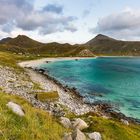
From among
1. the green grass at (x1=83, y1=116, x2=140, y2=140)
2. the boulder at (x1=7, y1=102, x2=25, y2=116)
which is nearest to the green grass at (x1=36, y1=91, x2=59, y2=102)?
the green grass at (x1=83, y1=116, x2=140, y2=140)

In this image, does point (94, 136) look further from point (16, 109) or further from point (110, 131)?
point (16, 109)

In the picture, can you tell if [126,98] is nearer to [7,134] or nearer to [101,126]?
[101,126]

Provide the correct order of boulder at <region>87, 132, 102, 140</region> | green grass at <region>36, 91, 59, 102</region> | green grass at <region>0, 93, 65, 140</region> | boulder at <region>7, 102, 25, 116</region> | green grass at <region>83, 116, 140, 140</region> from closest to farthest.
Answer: green grass at <region>0, 93, 65, 140</region>, boulder at <region>7, 102, 25, 116</region>, boulder at <region>87, 132, 102, 140</region>, green grass at <region>83, 116, 140, 140</region>, green grass at <region>36, 91, 59, 102</region>

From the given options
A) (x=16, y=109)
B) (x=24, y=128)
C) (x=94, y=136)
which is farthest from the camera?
(x=94, y=136)

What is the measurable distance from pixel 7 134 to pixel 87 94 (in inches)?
1856

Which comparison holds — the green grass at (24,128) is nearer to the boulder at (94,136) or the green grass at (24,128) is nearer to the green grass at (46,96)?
the boulder at (94,136)

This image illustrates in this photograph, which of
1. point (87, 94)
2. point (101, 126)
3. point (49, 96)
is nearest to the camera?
point (101, 126)

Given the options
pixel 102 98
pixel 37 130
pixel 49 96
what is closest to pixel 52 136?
pixel 37 130

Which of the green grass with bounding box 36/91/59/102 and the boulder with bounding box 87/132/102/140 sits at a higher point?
the boulder with bounding box 87/132/102/140

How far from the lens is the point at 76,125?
1712 cm

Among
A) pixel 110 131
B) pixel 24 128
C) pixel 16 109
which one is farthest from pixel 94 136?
pixel 16 109

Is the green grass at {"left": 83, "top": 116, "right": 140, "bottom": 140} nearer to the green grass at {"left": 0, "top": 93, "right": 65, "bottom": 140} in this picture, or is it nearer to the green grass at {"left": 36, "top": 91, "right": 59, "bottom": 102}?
the green grass at {"left": 0, "top": 93, "right": 65, "bottom": 140}

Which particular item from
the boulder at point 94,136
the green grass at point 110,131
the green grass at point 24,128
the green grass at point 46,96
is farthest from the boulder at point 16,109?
the green grass at point 46,96

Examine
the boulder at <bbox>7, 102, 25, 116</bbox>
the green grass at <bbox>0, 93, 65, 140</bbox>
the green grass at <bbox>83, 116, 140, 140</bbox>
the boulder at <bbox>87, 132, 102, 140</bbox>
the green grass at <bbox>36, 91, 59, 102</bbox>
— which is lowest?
the green grass at <bbox>36, 91, 59, 102</bbox>
